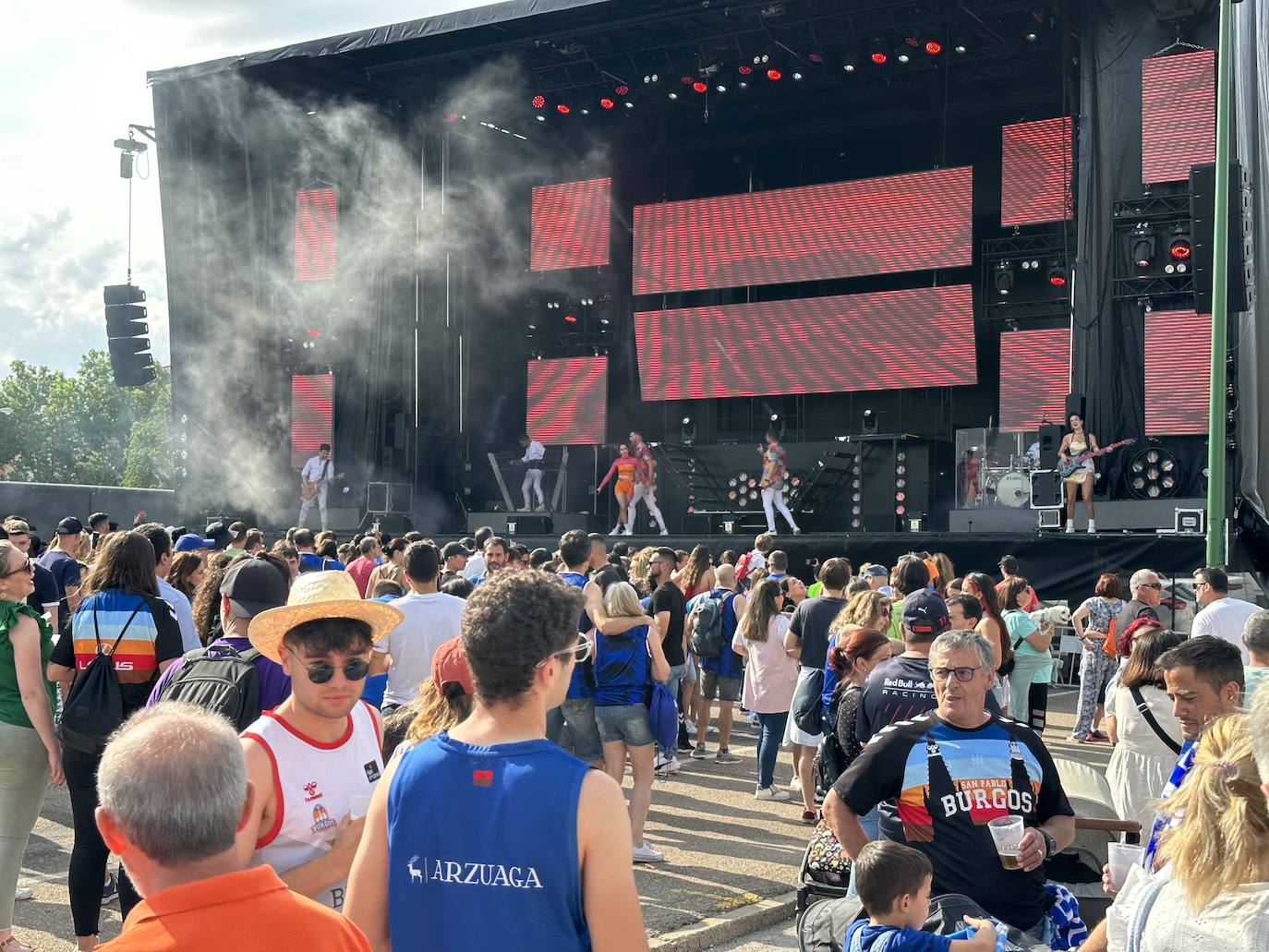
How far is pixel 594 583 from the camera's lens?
25.1 ft

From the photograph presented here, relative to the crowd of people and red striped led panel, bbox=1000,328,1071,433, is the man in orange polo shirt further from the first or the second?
red striped led panel, bbox=1000,328,1071,433

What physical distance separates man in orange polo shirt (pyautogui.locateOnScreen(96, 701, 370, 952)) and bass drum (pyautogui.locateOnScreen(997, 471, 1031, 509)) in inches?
723

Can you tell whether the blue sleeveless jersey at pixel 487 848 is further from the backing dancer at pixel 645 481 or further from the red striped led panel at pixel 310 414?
the red striped led panel at pixel 310 414

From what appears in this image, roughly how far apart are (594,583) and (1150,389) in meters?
11.6

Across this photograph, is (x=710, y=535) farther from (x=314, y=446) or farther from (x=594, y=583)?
(x=594, y=583)

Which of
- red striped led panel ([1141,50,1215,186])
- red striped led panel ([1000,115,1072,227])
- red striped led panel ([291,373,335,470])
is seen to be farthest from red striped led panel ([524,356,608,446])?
red striped led panel ([1141,50,1215,186])

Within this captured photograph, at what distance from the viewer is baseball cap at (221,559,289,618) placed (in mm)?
3879

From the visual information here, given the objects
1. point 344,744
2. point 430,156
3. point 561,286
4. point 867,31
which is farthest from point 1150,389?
point 344,744

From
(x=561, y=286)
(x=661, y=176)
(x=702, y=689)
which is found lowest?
(x=702, y=689)

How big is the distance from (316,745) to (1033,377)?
18192 mm

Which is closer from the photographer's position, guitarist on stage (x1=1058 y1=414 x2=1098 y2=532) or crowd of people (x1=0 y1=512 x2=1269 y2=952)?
crowd of people (x1=0 y1=512 x2=1269 y2=952)

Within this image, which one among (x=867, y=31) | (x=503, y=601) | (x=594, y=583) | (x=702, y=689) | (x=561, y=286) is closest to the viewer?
(x=503, y=601)

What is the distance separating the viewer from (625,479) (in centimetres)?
2216

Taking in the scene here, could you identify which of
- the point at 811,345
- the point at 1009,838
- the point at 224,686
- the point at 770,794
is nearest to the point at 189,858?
the point at 224,686
